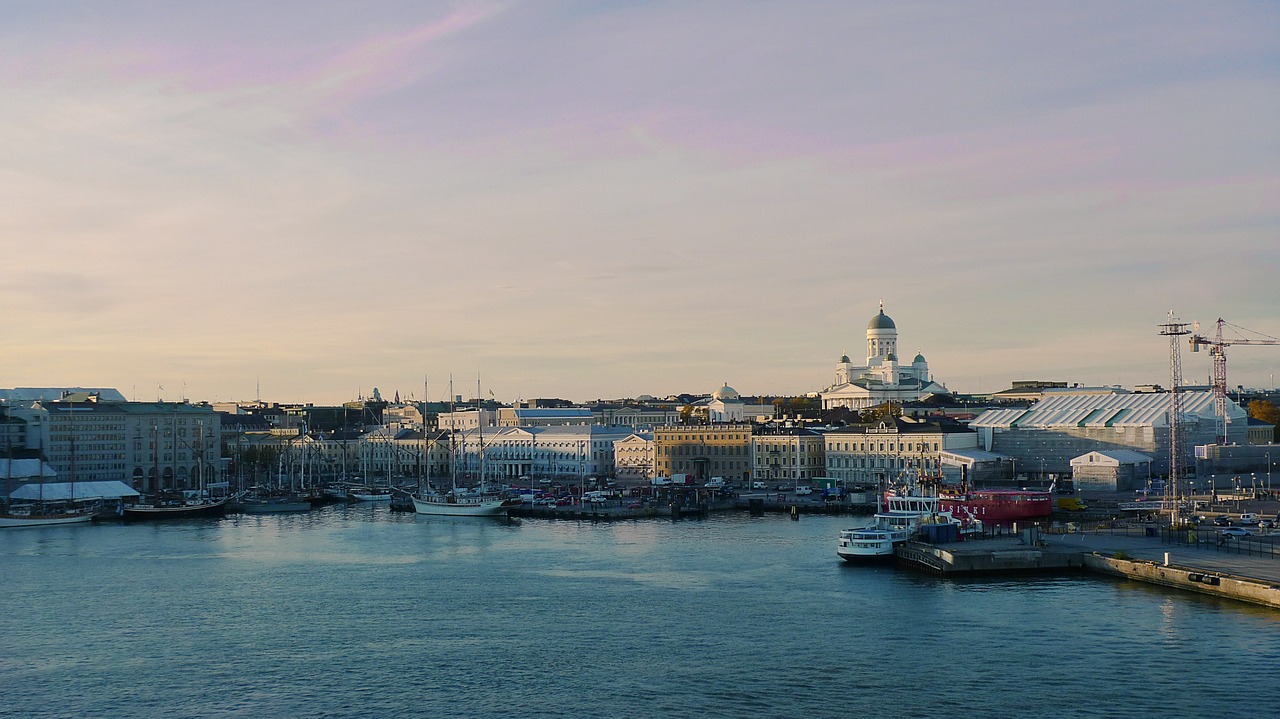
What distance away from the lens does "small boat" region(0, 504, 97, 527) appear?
200ft

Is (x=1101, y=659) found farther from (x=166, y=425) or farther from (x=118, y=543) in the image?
(x=166, y=425)

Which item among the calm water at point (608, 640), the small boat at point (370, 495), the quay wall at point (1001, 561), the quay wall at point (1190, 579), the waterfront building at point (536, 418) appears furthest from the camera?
the waterfront building at point (536, 418)

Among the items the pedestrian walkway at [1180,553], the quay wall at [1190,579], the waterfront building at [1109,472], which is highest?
the waterfront building at [1109,472]

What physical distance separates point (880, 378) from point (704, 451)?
45.6 m

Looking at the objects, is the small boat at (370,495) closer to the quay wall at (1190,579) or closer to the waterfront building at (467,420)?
the waterfront building at (467,420)

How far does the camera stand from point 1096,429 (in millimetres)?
74750

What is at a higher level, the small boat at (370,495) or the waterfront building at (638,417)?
the waterfront building at (638,417)

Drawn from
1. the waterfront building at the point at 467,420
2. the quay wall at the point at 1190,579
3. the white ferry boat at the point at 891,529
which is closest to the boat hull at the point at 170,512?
the white ferry boat at the point at 891,529

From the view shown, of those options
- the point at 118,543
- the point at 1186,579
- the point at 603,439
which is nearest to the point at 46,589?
the point at 118,543

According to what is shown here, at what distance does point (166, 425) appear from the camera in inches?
3462

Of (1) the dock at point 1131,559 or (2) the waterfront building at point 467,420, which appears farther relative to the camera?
(2) the waterfront building at point 467,420

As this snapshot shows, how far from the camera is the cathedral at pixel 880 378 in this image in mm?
125375

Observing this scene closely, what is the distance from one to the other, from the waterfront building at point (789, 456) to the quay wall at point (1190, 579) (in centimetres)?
4493

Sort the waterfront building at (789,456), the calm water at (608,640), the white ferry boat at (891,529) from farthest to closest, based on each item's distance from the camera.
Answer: the waterfront building at (789,456), the white ferry boat at (891,529), the calm water at (608,640)
